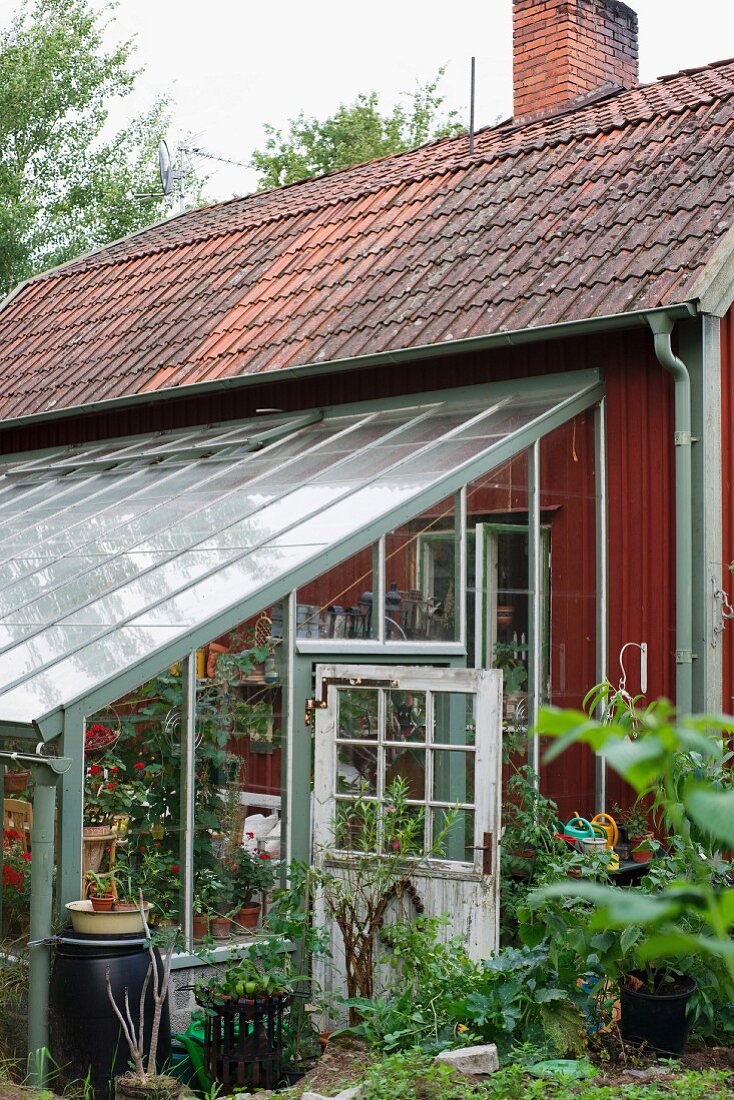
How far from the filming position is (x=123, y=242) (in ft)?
49.2

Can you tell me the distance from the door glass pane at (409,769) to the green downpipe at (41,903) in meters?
1.73

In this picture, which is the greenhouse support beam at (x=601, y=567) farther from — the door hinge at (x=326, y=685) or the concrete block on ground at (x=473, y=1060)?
the concrete block on ground at (x=473, y=1060)

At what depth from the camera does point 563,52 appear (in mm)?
11359

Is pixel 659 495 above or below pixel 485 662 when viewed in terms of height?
above

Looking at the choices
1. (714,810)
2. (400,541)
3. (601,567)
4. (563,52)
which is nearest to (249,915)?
(400,541)

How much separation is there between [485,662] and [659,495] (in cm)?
149

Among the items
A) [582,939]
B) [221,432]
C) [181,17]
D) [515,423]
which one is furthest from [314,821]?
[181,17]

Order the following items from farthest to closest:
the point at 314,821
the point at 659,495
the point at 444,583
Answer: the point at 659,495 → the point at 444,583 → the point at 314,821

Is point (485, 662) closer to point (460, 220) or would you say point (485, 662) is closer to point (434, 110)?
point (460, 220)

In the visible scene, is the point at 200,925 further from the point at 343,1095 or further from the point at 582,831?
the point at 582,831

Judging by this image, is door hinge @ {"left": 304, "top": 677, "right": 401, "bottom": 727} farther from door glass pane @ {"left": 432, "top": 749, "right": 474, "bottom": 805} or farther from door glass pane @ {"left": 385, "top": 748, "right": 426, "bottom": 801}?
door glass pane @ {"left": 432, "top": 749, "right": 474, "bottom": 805}

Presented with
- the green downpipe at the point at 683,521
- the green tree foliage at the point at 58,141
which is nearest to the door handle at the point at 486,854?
the green downpipe at the point at 683,521

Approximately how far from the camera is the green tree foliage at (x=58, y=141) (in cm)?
2072

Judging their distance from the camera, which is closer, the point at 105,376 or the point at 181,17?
the point at 105,376
